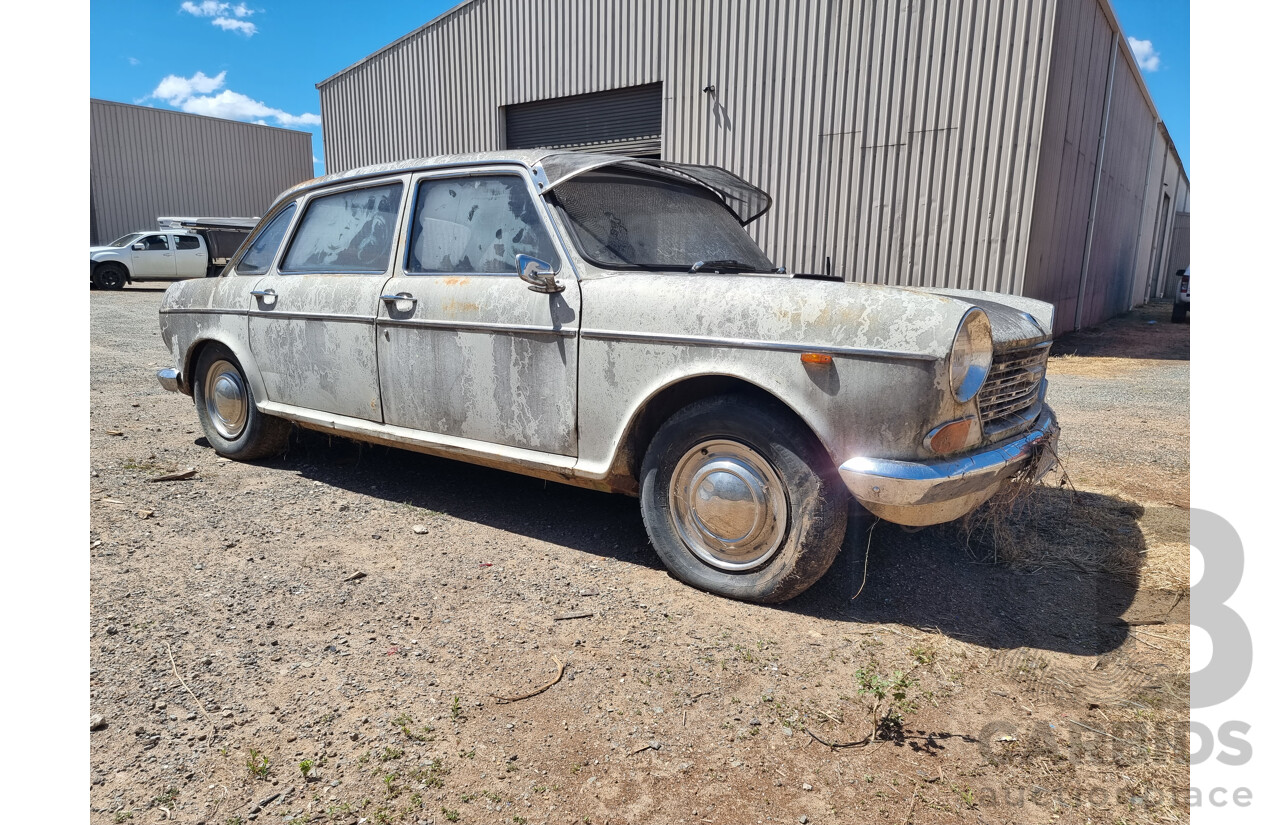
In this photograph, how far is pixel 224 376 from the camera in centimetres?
480

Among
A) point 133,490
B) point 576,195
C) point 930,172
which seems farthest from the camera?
point 930,172

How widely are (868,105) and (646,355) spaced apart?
7903 millimetres

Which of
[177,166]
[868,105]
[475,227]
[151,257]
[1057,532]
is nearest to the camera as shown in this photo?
[475,227]

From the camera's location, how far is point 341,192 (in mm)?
4285

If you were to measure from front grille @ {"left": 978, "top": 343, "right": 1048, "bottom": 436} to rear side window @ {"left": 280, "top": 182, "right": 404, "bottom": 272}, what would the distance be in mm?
2932

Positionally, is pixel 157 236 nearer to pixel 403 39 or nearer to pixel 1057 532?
pixel 403 39

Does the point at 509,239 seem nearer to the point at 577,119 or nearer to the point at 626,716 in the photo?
the point at 626,716

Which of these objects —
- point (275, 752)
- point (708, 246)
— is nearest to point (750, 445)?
point (708, 246)

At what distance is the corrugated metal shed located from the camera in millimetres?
8695

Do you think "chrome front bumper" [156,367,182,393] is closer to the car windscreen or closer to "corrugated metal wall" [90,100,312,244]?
the car windscreen

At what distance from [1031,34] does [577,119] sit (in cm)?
653

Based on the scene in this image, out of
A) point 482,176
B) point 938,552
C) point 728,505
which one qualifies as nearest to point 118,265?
point 482,176

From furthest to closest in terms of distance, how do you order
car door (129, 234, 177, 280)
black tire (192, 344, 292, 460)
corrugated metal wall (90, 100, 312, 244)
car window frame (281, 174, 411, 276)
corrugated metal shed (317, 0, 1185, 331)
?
corrugated metal wall (90, 100, 312, 244) < car door (129, 234, 177, 280) < corrugated metal shed (317, 0, 1185, 331) < black tire (192, 344, 292, 460) < car window frame (281, 174, 411, 276)

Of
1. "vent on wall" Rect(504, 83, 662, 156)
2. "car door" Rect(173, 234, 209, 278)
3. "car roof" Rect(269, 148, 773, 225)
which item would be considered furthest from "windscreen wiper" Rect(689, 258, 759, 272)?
"car door" Rect(173, 234, 209, 278)
